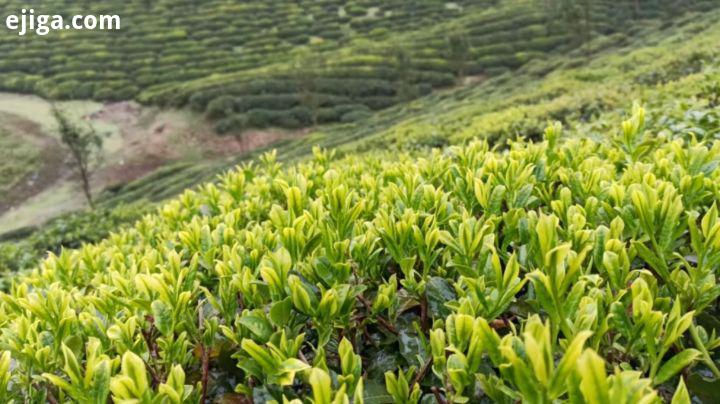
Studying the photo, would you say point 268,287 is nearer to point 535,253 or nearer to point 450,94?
point 535,253

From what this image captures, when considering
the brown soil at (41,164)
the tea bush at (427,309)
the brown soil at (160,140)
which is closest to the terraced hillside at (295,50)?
the brown soil at (160,140)

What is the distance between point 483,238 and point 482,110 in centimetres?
1843

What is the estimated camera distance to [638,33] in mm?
41188

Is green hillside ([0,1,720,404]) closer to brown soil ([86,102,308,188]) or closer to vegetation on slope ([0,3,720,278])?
vegetation on slope ([0,3,720,278])

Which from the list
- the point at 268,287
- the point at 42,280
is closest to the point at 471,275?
the point at 268,287

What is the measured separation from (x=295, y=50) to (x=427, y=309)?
169 ft

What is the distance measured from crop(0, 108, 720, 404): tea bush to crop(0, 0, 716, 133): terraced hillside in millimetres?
35864

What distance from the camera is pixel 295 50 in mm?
50875

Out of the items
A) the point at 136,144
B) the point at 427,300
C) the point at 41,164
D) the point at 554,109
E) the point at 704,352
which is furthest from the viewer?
the point at 136,144

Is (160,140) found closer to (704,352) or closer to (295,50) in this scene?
(295,50)

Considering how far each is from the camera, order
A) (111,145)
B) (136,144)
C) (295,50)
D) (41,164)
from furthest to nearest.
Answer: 1. (295,50)
2. (136,144)
3. (111,145)
4. (41,164)

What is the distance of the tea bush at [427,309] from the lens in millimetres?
1294

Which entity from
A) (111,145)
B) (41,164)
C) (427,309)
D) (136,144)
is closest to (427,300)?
(427,309)

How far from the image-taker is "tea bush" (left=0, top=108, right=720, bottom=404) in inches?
50.9
